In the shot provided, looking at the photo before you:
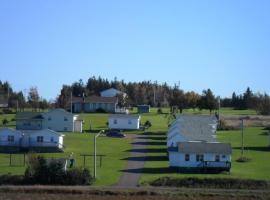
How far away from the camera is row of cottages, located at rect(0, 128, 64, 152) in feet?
243

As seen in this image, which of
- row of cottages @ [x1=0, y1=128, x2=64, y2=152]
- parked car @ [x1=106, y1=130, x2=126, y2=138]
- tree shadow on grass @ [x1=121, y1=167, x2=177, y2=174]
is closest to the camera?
tree shadow on grass @ [x1=121, y1=167, x2=177, y2=174]

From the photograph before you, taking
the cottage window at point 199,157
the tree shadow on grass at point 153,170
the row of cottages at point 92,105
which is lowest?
the tree shadow on grass at point 153,170

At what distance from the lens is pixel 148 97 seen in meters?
186

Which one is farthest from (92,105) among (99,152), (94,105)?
(99,152)

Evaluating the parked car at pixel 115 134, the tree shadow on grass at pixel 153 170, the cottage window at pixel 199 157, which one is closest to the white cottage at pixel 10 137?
the parked car at pixel 115 134

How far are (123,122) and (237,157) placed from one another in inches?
1410

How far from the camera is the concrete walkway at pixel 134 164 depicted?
1988 inches

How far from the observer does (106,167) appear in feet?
192

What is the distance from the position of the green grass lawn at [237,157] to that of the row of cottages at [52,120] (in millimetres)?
12198

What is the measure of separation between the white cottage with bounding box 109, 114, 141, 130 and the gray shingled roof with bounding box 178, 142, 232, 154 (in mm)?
39561

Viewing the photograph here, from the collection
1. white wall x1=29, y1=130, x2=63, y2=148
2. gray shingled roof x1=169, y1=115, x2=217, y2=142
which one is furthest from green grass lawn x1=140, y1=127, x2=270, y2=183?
white wall x1=29, y1=130, x2=63, y2=148

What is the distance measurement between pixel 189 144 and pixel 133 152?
12291 mm

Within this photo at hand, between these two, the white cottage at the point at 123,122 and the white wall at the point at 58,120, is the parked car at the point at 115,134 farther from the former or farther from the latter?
the white cottage at the point at 123,122

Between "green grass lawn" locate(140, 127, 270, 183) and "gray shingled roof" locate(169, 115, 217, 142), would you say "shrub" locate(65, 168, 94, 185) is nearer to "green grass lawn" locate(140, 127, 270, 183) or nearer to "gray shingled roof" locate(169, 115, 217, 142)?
"green grass lawn" locate(140, 127, 270, 183)
